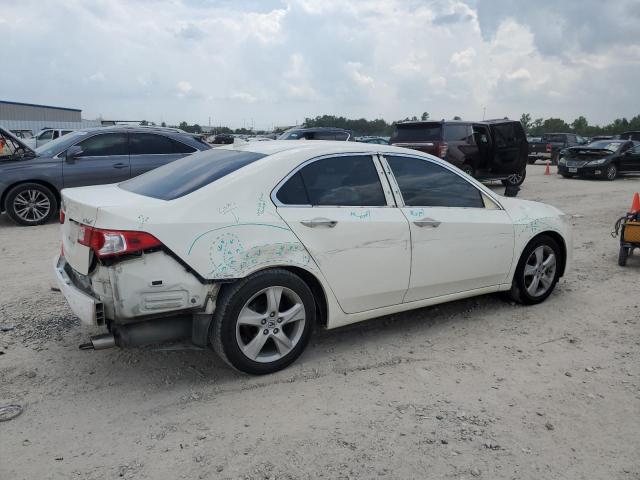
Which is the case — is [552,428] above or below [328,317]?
below

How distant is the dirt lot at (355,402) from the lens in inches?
109

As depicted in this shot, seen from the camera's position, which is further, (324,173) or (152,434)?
(324,173)

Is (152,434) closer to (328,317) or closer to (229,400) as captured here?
(229,400)

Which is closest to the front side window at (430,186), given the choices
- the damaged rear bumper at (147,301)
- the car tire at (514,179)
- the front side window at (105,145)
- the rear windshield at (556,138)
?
the damaged rear bumper at (147,301)

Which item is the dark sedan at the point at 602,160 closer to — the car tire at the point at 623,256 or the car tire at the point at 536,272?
the car tire at the point at 623,256

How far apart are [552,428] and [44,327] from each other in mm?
3914

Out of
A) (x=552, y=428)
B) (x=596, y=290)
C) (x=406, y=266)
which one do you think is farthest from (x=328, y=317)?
(x=596, y=290)

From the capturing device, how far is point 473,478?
8.73ft

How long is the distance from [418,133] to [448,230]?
9.26 m

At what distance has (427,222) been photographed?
4.18 metres

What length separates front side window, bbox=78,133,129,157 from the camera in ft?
31.7

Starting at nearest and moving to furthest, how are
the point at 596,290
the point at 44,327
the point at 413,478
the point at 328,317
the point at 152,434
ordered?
the point at 413,478
the point at 152,434
the point at 328,317
the point at 44,327
the point at 596,290

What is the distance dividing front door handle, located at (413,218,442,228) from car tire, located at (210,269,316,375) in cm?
107

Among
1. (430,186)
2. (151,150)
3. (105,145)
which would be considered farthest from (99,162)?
(430,186)
